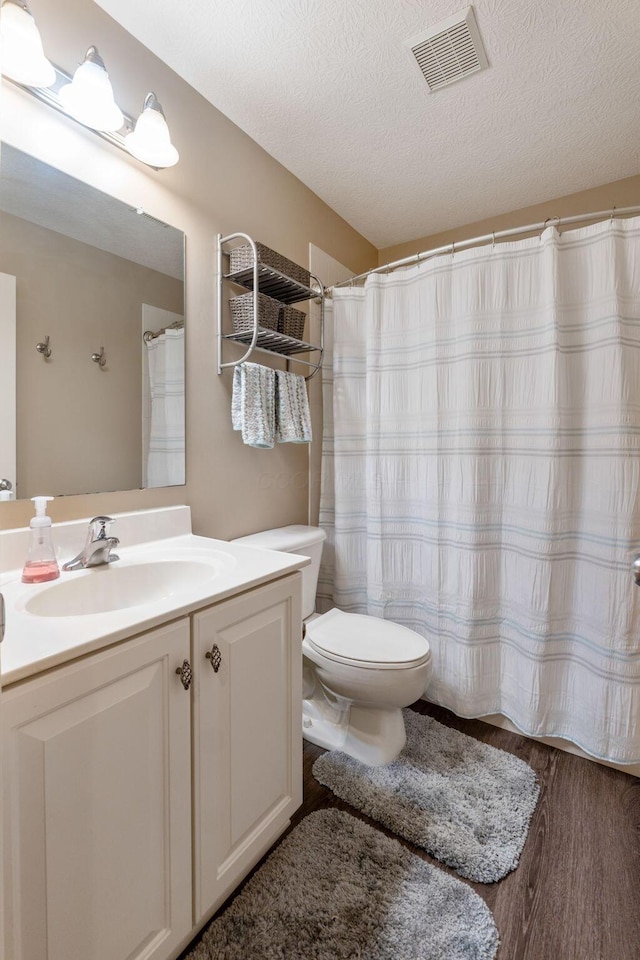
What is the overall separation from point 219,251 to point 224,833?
1748mm

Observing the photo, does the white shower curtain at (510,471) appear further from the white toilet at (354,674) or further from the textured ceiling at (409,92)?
the textured ceiling at (409,92)

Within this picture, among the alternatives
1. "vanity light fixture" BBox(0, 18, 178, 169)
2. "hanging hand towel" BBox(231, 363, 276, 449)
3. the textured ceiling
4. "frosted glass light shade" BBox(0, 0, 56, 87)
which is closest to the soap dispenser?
"hanging hand towel" BBox(231, 363, 276, 449)

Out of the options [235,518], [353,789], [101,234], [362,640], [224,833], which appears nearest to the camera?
[224,833]

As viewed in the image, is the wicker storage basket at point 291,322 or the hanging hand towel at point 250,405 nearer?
the hanging hand towel at point 250,405

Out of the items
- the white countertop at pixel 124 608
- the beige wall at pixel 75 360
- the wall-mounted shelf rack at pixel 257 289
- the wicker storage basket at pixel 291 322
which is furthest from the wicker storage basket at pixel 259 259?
the white countertop at pixel 124 608

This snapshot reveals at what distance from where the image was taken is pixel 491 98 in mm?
1524

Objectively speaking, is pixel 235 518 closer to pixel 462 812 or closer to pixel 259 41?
pixel 462 812

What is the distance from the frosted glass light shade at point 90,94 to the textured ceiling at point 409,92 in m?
0.31

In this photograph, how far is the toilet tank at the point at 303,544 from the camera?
162 centimetres

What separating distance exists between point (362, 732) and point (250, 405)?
1257mm

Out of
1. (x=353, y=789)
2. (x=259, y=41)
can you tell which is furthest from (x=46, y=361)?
(x=353, y=789)

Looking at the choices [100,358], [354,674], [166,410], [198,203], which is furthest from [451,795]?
[198,203]

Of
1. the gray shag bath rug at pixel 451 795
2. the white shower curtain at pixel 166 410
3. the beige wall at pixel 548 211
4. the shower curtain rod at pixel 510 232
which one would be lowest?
the gray shag bath rug at pixel 451 795

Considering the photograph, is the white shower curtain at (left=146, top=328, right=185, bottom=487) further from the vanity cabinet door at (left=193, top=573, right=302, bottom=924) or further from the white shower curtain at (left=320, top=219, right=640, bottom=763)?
the white shower curtain at (left=320, top=219, right=640, bottom=763)
